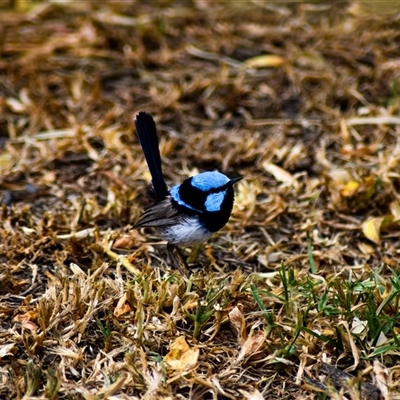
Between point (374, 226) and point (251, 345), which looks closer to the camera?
point (251, 345)

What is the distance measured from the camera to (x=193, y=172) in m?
5.77

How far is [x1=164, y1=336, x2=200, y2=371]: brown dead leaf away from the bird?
2.29ft

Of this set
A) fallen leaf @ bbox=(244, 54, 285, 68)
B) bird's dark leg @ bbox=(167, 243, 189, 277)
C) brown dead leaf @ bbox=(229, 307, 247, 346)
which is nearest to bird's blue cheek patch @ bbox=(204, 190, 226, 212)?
bird's dark leg @ bbox=(167, 243, 189, 277)

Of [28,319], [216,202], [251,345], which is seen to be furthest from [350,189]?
[28,319]

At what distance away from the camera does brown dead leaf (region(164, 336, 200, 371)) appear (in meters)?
3.68

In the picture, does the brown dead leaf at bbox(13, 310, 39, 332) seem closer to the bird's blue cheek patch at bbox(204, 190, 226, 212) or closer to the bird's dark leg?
the bird's dark leg

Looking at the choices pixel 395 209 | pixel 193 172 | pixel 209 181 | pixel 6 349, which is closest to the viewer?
pixel 6 349

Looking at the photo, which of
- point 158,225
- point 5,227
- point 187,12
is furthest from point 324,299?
point 187,12

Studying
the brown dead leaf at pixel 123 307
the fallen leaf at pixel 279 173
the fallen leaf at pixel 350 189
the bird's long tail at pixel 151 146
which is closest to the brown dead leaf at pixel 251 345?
the brown dead leaf at pixel 123 307

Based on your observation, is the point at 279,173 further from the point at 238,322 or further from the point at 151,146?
the point at 238,322

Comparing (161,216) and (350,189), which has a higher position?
(161,216)

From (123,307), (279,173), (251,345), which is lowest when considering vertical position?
(279,173)

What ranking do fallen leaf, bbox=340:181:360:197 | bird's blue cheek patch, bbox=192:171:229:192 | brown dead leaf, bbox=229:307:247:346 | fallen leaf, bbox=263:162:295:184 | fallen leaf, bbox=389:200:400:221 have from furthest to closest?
1. fallen leaf, bbox=263:162:295:184
2. fallen leaf, bbox=340:181:360:197
3. fallen leaf, bbox=389:200:400:221
4. bird's blue cheek patch, bbox=192:171:229:192
5. brown dead leaf, bbox=229:307:247:346

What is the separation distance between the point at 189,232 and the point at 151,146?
713 millimetres
